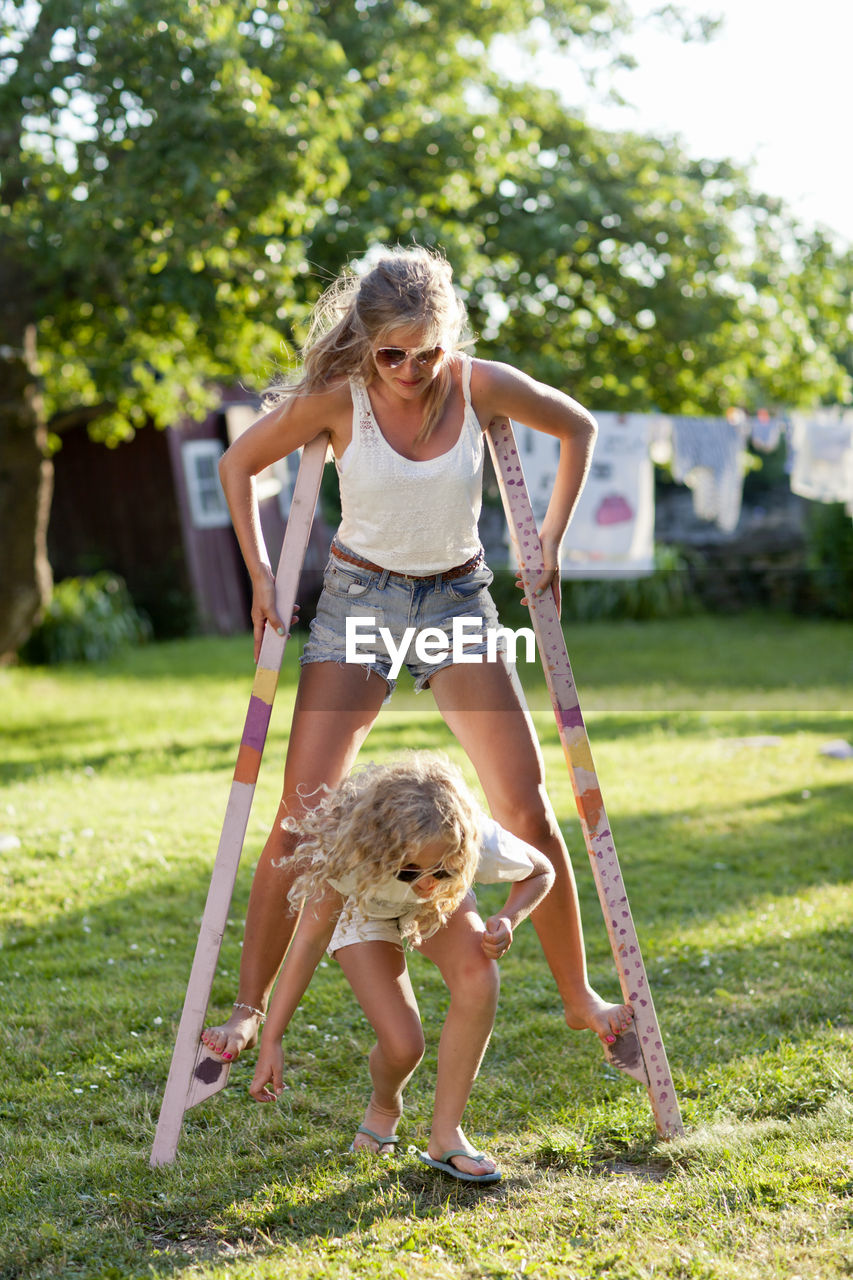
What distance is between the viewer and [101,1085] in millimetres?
3086

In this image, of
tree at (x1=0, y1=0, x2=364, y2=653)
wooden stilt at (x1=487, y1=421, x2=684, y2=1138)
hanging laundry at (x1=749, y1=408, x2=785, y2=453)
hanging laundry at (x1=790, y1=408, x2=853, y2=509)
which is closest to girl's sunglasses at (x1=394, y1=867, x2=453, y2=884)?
wooden stilt at (x1=487, y1=421, x2=684, y2=1138)

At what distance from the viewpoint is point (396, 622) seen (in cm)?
268

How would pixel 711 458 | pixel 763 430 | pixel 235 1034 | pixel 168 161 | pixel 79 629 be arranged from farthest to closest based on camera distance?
pixel 79 629
pixel 763 430
pixel 711 458
pixel 168 161
pixel 235 1034

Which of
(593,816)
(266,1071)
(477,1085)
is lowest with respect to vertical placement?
(477,1085)

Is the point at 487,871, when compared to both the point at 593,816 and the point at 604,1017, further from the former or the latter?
the point at 604,1017

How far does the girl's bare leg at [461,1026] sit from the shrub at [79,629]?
447 inches

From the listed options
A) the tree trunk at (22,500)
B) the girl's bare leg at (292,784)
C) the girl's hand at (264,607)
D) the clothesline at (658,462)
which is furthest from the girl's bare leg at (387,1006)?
the tree trunk at (22,500)

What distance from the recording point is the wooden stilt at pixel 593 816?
2750mm

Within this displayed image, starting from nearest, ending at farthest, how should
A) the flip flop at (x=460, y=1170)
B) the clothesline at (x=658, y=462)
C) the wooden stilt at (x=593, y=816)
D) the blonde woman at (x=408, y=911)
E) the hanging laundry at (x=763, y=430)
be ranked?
the blonde woman at (x=408, y=911), the flip flop at (x=460, y=1170), the wooden stilt at (x=593, y=816), the clothesline at (x=658, y=462), the hanging laundry at (x=763, y=430)

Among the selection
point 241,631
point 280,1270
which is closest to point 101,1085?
point 280,1270

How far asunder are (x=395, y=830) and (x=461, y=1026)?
1.58 feet

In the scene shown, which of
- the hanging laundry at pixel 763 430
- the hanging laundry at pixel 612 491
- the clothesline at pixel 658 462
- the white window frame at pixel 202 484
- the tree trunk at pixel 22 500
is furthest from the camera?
the white window frame at pixel 202 484

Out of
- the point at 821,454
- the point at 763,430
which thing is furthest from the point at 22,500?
the point at 821,454

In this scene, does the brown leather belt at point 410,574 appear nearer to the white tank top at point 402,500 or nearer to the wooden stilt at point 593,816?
the white tank top at point 402,500
